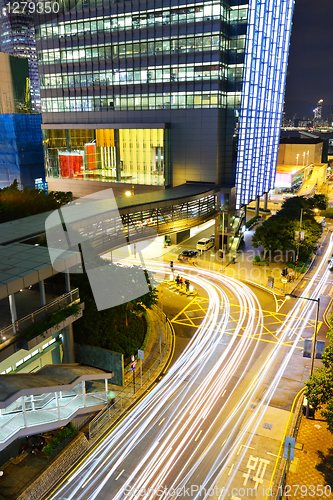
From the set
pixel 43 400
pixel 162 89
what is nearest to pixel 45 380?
pixel 43 400

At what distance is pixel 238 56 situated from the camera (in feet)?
164

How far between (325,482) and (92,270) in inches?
680

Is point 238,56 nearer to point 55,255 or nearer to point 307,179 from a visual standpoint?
point 55,255

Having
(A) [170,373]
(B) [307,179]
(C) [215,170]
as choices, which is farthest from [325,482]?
(B) [307,179]

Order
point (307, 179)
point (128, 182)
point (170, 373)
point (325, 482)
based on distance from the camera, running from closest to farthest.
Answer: point (325, 482) → point (170, 373) → point (128, 182) → point (307, 179)

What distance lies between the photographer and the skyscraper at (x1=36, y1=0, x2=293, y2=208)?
1959 inches

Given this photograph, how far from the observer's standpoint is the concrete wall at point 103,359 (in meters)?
23.2

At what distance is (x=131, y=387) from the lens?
78.2 ft

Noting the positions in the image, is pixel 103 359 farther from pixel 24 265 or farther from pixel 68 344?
pixel 24 265

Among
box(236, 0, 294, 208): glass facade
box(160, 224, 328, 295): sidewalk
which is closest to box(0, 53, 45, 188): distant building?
box(160, 224, 328, 295): sidewalk

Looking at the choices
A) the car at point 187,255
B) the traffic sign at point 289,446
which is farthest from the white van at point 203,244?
the traffic sign at point 289,446

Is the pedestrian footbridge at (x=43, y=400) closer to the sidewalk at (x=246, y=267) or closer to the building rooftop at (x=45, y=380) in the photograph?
the building rooftop at (x=45, y=380)

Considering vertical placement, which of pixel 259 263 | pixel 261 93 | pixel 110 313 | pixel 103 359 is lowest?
pixel 259 263

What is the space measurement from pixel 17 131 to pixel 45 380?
215ft
